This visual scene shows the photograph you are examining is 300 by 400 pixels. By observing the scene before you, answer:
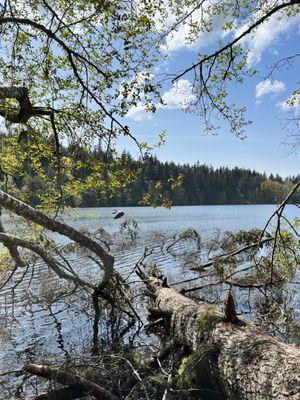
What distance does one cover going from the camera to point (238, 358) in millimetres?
5129

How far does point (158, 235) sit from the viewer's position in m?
32.3

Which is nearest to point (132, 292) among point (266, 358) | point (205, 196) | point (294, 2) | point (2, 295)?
point (2, 295)

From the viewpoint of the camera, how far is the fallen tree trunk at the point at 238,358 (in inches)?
176

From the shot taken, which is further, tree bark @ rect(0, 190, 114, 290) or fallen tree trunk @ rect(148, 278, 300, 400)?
tree bark @ rect(0, 190, 114, 290)

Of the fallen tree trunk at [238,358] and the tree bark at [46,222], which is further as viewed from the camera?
the tree bark at [46,222]

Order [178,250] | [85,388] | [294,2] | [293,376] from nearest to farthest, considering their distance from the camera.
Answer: [293,376]
[294,2]
[85,388]
[178,250]

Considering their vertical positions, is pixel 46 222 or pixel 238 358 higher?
pixel 46 222

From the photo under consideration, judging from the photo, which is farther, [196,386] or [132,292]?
[132,292]

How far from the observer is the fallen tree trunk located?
4461 mm

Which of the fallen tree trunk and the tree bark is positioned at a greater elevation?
the tree bark

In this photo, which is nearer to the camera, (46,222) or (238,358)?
(238,358)

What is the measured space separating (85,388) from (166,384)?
130 cm

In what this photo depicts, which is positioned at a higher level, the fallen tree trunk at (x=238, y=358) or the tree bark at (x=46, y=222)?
the tree bark at (x=46, y=222)

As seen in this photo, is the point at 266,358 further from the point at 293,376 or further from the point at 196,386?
the point at 196,386
